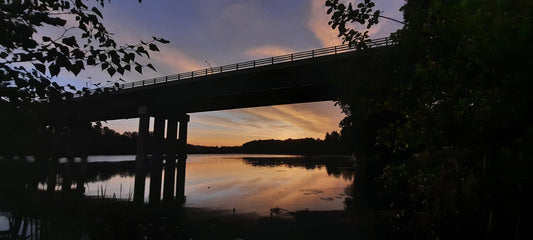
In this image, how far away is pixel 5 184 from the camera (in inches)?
124

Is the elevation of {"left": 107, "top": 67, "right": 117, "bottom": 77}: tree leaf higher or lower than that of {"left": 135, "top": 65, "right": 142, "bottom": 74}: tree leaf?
lower

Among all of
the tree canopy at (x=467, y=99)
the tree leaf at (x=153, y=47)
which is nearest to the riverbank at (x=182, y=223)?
the tree canopy at (x=467, y=99)

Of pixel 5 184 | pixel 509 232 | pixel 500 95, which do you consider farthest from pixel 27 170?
pixel 509 232

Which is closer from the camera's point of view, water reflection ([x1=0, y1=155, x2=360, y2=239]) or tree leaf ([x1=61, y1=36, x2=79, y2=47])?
tree leaf ([x1=61, y1=36, x2=79, y2=47])

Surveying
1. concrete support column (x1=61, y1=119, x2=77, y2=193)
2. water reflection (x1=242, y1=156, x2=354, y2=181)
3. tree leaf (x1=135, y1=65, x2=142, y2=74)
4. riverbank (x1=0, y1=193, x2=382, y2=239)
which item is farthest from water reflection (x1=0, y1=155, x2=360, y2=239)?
water reflection (x1=242, y1=156, x2=354, y2=181)

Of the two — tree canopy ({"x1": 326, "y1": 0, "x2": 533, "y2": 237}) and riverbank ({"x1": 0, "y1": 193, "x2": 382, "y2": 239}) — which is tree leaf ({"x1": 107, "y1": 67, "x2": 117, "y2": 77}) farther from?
riverbank ({"x1": 0, "y1": 193, "x2": 382, "y2": 239})

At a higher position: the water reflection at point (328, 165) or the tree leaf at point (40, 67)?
the tree leaf at point (40, 67)

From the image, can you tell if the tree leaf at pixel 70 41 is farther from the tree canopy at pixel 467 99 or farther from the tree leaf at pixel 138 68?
the tree canopy at pixel 467 99

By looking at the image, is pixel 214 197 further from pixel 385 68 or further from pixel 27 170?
pixel 27 170

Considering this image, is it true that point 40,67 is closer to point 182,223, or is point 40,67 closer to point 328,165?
point 182,223

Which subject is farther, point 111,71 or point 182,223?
point 182,223

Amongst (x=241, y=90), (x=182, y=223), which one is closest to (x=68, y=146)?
(x=182, y=223)

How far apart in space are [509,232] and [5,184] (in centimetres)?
847

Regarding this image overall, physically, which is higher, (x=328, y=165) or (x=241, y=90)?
(x=241, y=90)
